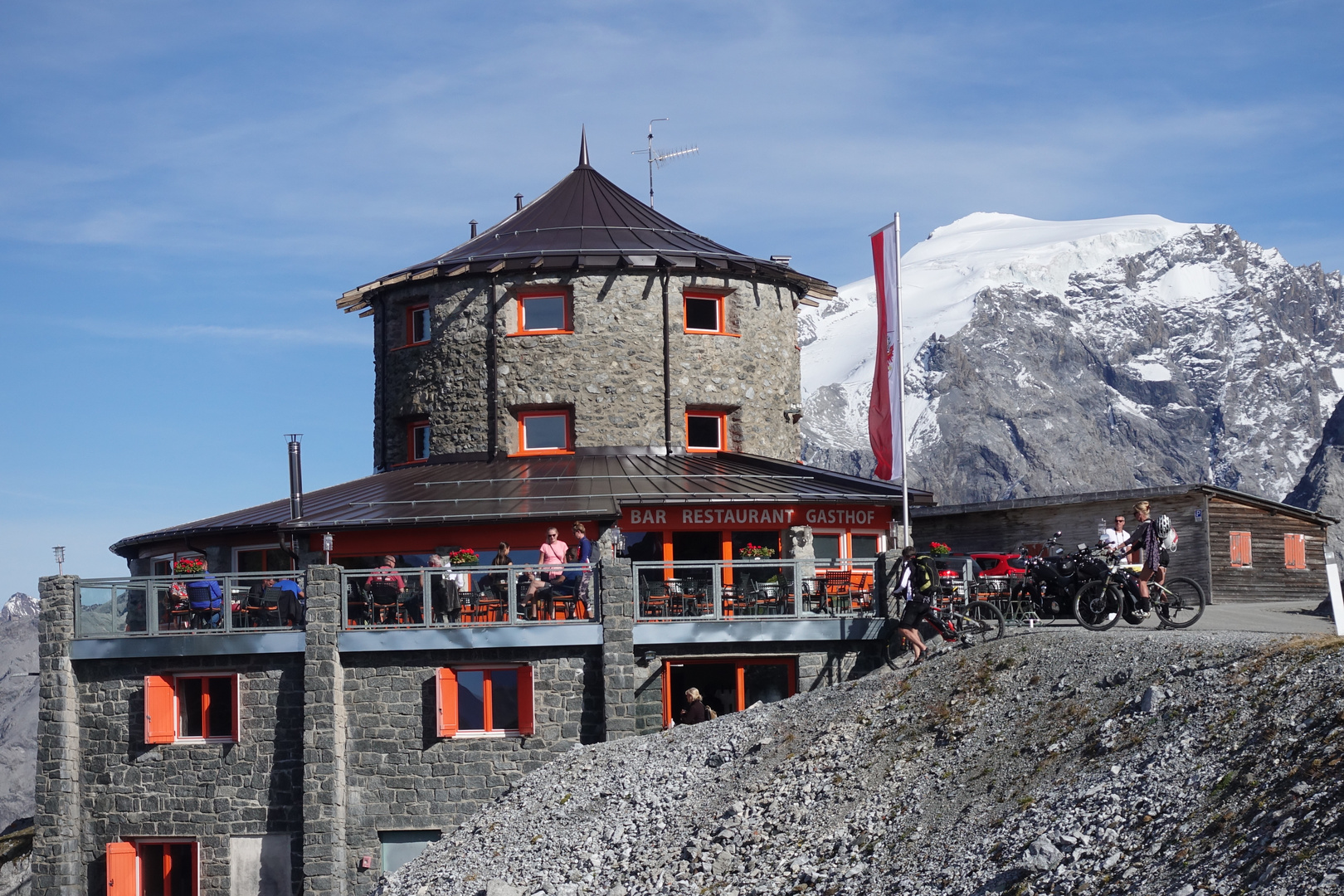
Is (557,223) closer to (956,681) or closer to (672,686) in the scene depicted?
(672,686)

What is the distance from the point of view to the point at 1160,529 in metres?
23.8

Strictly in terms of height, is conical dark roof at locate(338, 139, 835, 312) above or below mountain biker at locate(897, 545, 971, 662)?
above

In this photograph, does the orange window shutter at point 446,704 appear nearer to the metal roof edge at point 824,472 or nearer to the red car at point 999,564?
the metal roof edge at point 824,472

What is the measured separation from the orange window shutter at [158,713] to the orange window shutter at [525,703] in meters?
5.94

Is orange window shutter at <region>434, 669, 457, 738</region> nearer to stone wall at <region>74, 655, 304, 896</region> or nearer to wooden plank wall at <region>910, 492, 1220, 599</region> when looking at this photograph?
stone wall at <region>74, 655, 304, 896</region>

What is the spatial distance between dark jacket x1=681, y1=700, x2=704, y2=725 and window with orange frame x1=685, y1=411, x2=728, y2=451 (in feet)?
35.3

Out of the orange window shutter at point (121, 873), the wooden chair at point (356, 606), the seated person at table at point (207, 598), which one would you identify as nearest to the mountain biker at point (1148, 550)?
the wooden chair at point (356, 606)

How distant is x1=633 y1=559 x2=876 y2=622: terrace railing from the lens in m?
26.8

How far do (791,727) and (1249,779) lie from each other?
314 inches

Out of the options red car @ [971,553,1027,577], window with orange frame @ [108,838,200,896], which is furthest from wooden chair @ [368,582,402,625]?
red car @ [971,553,1027,577]

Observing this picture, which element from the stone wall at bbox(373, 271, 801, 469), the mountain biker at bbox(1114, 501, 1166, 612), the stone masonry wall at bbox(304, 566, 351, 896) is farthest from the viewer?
the stone wall at bbox(373, 271, 801, 469)

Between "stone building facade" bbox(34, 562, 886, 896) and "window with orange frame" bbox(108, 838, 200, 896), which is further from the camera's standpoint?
"window with orange frame" bbox(108, 838, 200, 896)

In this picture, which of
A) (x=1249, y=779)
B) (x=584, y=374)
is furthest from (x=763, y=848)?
(x=584, y=374)

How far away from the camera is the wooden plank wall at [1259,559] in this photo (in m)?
36.0
